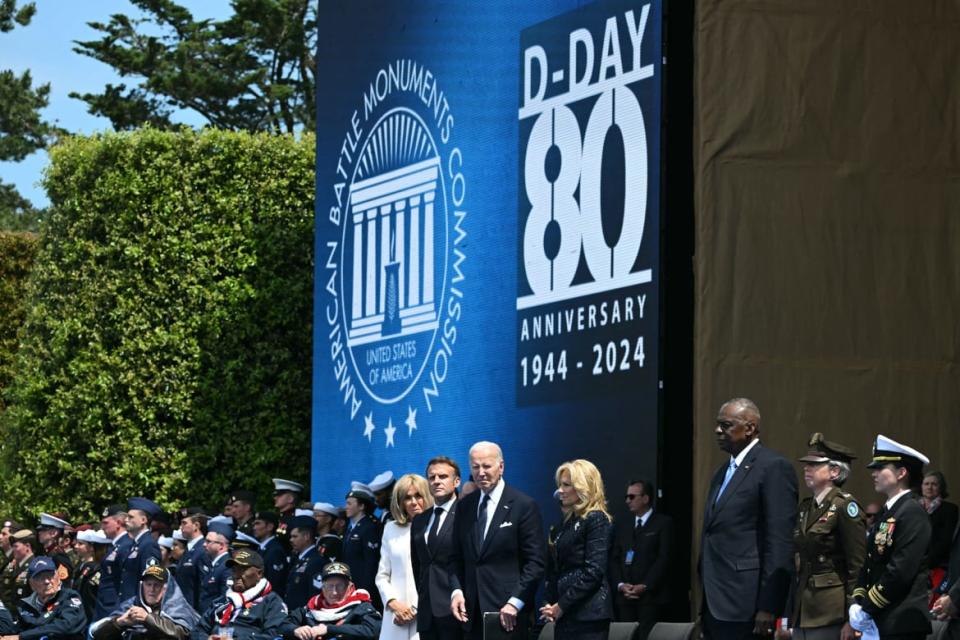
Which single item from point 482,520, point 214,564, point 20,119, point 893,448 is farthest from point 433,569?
point 20,119

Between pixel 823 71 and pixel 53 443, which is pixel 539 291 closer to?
pixel 823 71

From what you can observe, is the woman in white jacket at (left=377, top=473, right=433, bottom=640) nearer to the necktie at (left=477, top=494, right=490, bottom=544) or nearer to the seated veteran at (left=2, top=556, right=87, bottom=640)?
the necktie at (left=477, top=494, right=490, bottom=544)

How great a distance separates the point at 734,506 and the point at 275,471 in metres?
12.6

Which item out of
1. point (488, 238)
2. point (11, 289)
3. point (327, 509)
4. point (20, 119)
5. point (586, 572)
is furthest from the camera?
point (20, 119)

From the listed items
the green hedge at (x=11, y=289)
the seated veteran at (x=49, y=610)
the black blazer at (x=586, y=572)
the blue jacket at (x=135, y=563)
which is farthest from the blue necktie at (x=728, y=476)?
the green hedge at (x=11, y=289)

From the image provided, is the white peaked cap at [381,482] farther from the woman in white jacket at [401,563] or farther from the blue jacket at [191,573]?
the woman in white jacket at [401,563]

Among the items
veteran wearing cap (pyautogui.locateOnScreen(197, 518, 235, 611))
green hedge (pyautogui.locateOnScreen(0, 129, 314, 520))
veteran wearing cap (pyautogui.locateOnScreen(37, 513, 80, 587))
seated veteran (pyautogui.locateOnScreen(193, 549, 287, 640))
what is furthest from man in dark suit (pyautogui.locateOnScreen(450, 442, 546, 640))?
green hedge (pyautogui.locateOnScreen(0, 129, 314, 520))

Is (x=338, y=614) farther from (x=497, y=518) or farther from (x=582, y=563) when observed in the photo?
(x=582, y=563)

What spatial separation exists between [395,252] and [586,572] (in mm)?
5865

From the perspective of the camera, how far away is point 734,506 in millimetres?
8773

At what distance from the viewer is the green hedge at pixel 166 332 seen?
2053 cm

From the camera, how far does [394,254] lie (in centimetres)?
1501

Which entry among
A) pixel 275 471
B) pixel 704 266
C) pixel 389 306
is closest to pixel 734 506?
pixel 704 266

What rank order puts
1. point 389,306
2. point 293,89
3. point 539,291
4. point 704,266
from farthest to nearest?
point 293,89, point 389,306, point 539,291, point 704,266
